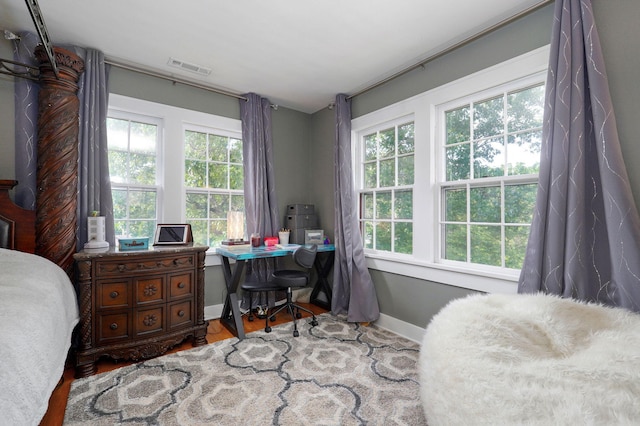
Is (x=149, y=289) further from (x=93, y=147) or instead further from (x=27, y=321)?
(x=93, y=147)

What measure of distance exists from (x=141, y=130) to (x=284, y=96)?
63.5 inches

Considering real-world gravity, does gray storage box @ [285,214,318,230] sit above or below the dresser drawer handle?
above

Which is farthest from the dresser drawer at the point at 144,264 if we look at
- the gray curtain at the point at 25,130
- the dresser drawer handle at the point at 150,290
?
the gray curtain at the point at 25,130

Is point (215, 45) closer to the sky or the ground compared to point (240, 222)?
closer to the sky

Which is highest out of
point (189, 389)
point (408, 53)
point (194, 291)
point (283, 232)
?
point (408, 53)

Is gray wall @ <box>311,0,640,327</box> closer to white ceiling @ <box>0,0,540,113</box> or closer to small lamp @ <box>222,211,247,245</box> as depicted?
white ceiling @ <box>0,0,540,113</box>

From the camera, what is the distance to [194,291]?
2635 mm

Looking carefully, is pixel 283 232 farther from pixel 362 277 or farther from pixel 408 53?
pixel 408 53

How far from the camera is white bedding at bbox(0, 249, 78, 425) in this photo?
101 centimetres

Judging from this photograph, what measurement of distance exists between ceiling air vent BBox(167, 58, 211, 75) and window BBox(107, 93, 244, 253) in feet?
1.43

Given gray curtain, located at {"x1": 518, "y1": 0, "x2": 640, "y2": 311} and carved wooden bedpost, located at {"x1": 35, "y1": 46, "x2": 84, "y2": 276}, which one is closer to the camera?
gray curtain, located at {"x1": 518, "y1": 0, "x2": 640, "y2": 311}

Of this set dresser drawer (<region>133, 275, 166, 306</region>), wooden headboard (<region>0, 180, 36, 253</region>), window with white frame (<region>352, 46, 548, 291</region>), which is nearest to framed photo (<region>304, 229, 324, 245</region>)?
window with white frame (<region>352, 46, 548, 291</region>)

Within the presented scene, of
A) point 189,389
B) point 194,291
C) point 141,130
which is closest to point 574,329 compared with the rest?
point 189,389

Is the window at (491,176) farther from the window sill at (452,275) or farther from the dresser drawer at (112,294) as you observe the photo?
the dresser drawer at (112,294)
